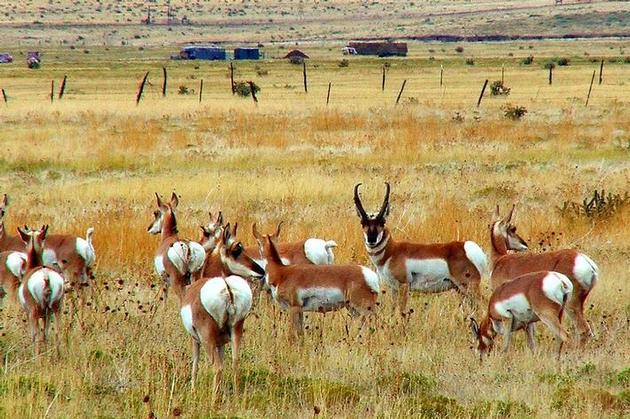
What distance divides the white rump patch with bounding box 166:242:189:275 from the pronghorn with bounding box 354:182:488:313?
A: 1.82 m

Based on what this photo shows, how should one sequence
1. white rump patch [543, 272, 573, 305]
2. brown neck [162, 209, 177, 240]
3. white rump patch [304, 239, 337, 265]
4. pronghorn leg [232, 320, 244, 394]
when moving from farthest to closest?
brown neck [162, 209, 177, 240]
white rump patch [304, 239, 337, 265]
white rump patch [543, 272, 573, 305]
pronghorn leg [232, 320, 244, 394]

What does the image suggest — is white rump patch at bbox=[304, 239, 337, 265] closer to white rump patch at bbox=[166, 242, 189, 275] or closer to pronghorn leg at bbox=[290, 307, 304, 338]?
white rump patch at bbox=[166, 242, 189, 275]

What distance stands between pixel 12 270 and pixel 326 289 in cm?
301

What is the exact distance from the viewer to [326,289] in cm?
982

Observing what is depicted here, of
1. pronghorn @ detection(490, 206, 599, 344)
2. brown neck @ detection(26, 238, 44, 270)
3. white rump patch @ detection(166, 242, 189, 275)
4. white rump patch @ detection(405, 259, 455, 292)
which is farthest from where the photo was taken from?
white rump patch @ detection(405, 259, 455, 292)

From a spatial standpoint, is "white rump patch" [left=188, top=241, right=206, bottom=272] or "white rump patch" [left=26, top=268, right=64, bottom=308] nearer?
"white rump patch" [left=26, top=268, right=64, bottom=308]

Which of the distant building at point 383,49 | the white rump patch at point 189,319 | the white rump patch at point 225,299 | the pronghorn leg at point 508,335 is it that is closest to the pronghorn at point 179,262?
the white rump patch at point 189,319

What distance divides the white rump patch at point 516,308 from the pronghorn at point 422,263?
1779mm

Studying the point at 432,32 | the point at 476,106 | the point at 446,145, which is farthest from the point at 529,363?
the point at 432,32

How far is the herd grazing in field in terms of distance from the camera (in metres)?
8.16

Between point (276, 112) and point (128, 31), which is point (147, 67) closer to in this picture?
point (276, 112)

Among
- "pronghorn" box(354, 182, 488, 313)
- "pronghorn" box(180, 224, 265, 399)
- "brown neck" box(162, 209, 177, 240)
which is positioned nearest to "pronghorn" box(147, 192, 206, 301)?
"brown neck" box(162, 209, 177, 240)

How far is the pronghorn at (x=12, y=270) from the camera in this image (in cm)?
1037

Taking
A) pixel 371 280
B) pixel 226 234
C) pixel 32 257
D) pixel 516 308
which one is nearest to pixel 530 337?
pixel 516 308
